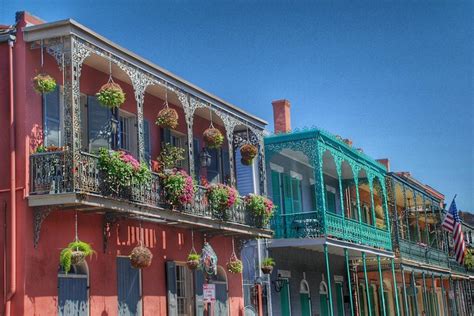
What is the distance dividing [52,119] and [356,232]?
1274cm

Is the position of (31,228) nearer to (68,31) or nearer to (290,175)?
(68,31)

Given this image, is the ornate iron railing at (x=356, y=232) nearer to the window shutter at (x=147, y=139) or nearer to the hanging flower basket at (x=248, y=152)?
the hanging flower basket at (x=248, y=152)

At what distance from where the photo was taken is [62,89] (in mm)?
14000

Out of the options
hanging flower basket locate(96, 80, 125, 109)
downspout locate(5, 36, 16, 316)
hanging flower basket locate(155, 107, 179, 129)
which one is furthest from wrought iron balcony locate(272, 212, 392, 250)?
downspout locate(5, 36, 16, 316)

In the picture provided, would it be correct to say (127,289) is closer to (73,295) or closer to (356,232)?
(73,295)

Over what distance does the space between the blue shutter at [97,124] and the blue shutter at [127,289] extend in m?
2.36

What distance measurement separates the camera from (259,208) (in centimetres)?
1933

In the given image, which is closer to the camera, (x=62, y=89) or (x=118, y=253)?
(x=62, y=89)

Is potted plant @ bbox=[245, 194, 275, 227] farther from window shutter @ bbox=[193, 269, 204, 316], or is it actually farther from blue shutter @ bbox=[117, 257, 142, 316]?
blue shutter @ bbox=[117, 257, 142, 316]

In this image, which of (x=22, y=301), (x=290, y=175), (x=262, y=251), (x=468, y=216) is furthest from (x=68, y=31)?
(x=468, y=216)

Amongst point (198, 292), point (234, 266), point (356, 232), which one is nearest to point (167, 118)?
point (198, 292)

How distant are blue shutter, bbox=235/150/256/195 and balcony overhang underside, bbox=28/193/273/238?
6.28 ft

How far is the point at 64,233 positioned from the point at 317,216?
958 centimetres

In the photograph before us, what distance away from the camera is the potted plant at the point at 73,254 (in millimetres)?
12609
